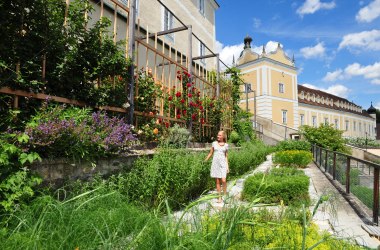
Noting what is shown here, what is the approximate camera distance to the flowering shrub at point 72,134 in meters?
3.00

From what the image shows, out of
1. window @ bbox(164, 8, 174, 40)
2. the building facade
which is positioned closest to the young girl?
the building facade

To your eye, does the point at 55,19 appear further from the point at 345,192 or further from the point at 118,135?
the point at 345,192

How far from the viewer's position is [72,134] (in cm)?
325

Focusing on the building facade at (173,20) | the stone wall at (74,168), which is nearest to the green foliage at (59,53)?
the stone wall at (74,168)

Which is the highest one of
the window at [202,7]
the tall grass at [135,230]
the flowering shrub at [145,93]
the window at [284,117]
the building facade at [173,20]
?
the window at [202,7]

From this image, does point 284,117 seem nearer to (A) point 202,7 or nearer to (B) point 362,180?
(A) point 202,7

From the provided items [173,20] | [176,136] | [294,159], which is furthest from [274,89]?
[176,136]

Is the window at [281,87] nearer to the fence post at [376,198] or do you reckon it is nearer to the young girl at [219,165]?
the young girl at [219,165]

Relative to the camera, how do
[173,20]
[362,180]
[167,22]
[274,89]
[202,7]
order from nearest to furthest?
[362,180]
[167,22]
[173,20]
[202,7]
[274,89]

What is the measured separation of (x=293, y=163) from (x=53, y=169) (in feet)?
35.8

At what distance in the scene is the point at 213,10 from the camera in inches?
818

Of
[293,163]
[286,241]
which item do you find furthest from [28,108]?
[293,163]

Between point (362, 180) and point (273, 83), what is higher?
point (273, 83)

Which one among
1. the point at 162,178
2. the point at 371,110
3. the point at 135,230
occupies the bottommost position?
the point at 135,230
